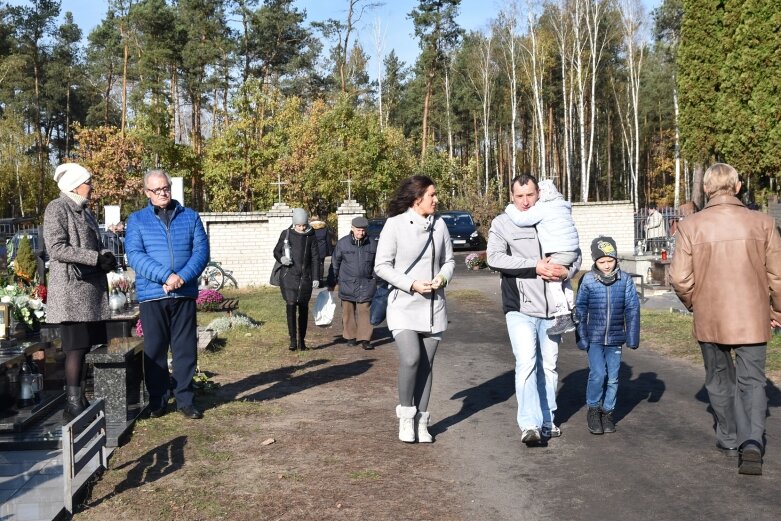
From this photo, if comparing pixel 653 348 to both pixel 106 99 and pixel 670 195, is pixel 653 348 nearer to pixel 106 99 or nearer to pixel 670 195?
pixel 106 99

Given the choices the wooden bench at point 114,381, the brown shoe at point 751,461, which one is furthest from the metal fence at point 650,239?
the wooden bench at point 114,381

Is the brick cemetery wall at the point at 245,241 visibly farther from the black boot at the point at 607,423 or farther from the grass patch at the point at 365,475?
the grass patch at the point at 365,475

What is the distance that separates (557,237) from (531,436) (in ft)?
4.77


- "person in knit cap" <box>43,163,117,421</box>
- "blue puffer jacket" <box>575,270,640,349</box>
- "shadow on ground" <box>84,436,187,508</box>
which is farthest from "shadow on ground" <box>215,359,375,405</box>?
"blue puffer jacket" <box>575,270,640,349</box>

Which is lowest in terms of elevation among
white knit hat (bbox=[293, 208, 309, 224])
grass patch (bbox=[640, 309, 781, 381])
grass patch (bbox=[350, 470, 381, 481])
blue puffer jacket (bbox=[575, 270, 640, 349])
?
grass patch (bbox=[640, 309, 781, 381])

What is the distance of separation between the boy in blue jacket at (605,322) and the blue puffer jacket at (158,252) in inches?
125

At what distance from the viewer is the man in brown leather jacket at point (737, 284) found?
5.74 m

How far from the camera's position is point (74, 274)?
677 centimetres

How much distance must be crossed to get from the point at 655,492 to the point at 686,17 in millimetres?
25295

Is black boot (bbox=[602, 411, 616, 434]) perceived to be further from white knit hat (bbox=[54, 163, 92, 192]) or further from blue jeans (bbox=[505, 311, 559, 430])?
white knit hat (bbox=[54, 163, 92, 192])

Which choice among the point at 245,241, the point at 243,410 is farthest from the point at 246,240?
the point at 243,410

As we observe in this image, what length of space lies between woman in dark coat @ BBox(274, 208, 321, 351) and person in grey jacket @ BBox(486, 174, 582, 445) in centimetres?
536

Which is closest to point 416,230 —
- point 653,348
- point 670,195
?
point 653,348

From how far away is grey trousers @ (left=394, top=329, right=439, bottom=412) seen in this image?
6.40 meters
